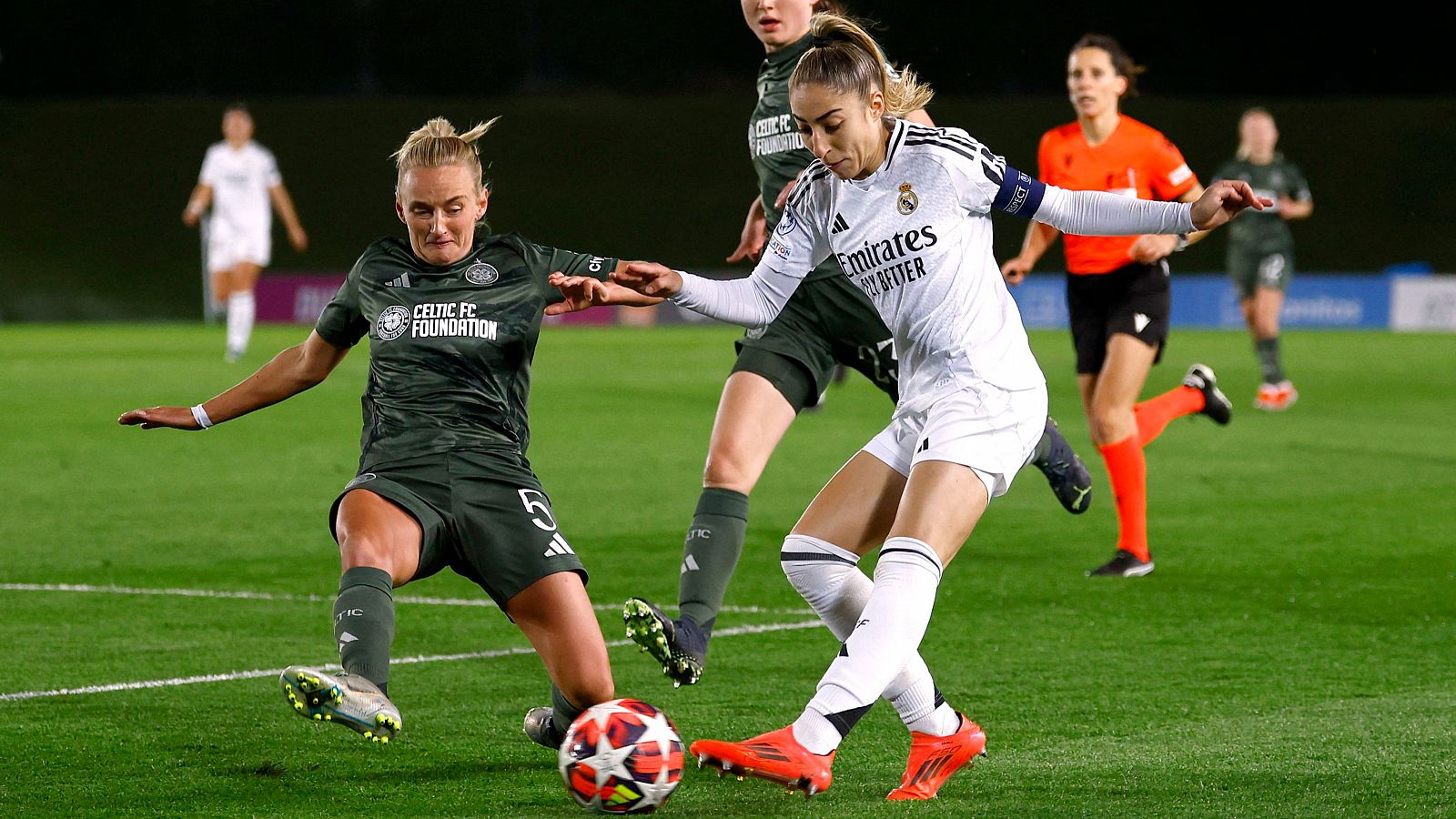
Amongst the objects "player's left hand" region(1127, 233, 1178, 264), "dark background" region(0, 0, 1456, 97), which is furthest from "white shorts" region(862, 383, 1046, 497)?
"dark background" region(0, 0, 1456, 97)

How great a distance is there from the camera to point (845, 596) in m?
4.44

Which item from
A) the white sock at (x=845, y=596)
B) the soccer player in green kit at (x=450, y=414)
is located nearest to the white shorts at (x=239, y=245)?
the soccer player in green kit at (x=450, y=414)

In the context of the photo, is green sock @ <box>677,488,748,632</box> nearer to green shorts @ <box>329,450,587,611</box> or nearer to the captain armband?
green shorts @ <box>329,450,587,611</box>

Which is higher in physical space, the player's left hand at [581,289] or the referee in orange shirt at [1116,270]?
the player's left hand at [581,289]

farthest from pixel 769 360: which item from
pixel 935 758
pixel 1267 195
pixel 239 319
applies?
pixel 239 319

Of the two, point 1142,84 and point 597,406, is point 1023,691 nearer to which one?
point 597,406

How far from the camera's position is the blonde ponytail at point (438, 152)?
4.52 meters

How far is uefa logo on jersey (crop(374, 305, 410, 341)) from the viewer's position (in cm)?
457

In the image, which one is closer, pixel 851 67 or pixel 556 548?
pixel 851 67

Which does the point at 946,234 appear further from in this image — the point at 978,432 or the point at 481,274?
the point at 481,274

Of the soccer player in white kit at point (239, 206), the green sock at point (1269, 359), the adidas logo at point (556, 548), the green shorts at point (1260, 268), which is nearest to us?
the adidas logo at point (556, 548)

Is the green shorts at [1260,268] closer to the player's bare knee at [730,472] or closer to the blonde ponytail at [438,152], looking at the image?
the player's bare knee at [730,472]

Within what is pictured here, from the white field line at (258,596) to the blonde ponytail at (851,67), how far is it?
268 centimetres

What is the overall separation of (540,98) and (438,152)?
2746 centimetres
